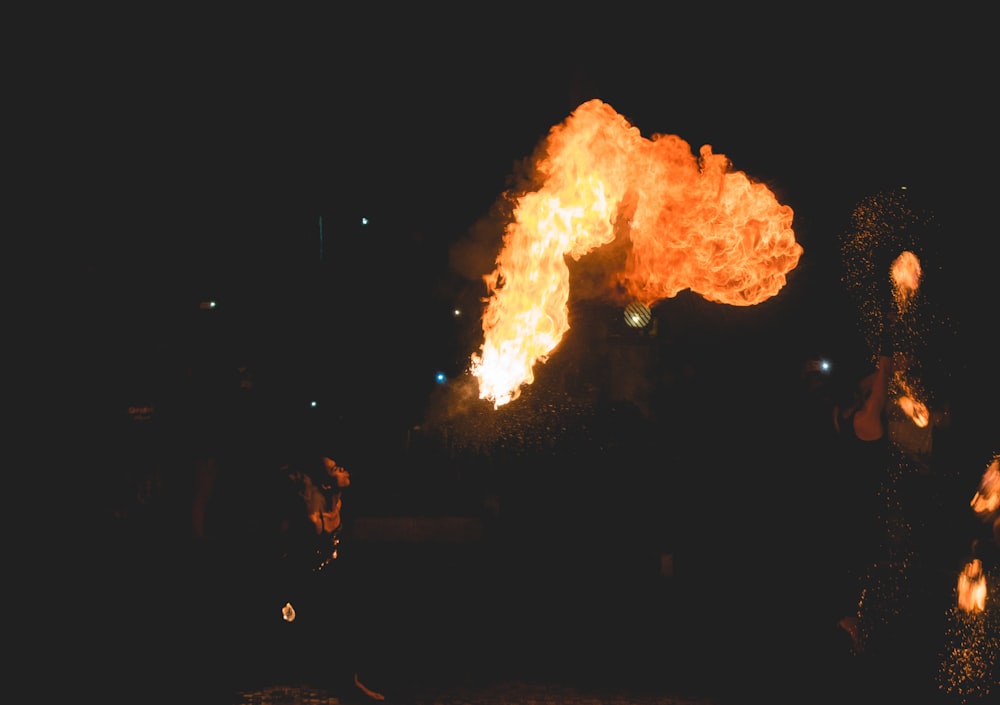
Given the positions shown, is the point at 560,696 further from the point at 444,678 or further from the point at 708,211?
the point at 708,211

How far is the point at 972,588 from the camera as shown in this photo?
5352mm

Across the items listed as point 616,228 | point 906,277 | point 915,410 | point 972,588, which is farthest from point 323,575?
point 906,277

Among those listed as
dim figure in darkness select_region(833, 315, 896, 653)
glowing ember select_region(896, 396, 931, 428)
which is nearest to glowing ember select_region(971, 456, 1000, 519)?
glowing ember select_region(896, 396, 931, 428)

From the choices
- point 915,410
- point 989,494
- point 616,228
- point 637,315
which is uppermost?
point 637,315

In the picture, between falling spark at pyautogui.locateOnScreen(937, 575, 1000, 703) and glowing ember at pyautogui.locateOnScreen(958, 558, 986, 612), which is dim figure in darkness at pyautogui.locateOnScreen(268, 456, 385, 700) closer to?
falling spark at pyautogui.locateOnScreen(937, 575, 1000, 703)

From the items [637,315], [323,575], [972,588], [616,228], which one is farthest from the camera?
[637,315]

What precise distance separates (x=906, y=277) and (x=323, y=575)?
203 inches

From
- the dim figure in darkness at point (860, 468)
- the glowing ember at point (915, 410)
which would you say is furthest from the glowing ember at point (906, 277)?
the glowing ember at point (915, 410)

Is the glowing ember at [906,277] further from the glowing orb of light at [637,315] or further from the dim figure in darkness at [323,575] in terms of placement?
the dim figure in darkness at [323,575]

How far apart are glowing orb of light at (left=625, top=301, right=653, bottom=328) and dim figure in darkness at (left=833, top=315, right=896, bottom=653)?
11.9 ft

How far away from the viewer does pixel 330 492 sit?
5895mm

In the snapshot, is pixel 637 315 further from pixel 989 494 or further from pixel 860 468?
pixel 989 494

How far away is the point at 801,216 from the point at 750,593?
5.52 metres

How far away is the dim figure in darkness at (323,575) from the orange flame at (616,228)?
6.11 ft
